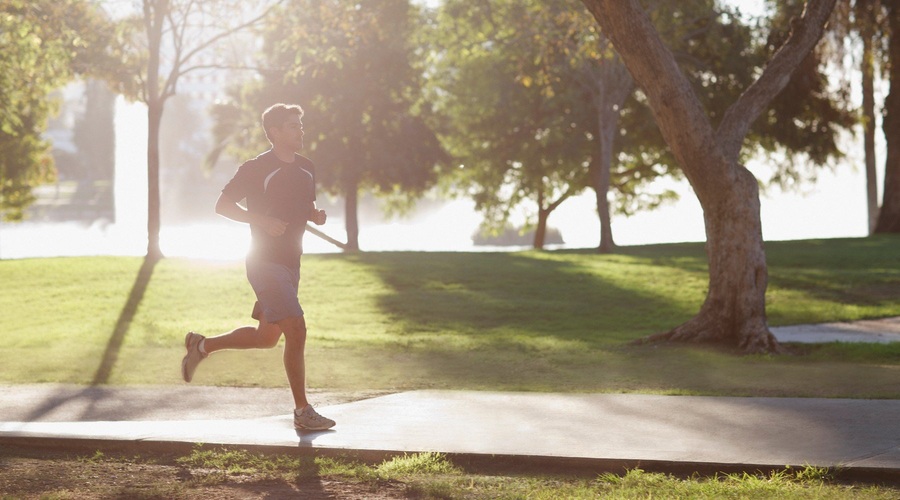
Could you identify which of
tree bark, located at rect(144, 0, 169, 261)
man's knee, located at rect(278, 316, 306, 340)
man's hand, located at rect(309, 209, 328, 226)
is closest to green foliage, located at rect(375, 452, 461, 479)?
man's knee, located at rect(278, 316, 306, 340)

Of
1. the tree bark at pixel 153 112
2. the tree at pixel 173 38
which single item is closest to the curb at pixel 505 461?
the tree bark at pixel 153 112

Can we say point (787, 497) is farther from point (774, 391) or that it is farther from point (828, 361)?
point (828, 361)

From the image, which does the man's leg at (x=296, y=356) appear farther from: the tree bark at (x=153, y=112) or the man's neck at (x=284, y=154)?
the tree bark at (x=153, y=112)

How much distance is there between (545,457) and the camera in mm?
6156

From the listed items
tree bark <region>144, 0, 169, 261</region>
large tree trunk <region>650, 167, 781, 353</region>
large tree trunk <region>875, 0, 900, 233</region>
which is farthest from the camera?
large tree trunk <region>875, 0, 900, 233</region>

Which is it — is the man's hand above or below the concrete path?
above

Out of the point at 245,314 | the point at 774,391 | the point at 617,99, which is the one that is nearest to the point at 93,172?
the point at 617,99

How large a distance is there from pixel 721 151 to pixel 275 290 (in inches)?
266

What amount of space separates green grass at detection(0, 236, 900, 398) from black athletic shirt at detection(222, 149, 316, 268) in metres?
2.99

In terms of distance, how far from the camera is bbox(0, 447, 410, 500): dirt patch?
5.62m

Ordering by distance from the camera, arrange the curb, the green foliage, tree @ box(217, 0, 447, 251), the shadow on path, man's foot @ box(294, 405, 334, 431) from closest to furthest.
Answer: the curb
the green foliage
man's foot @ box(294, 405, 334, 431)
the shadow on path
tree @ box(217, 0, 447, 251)

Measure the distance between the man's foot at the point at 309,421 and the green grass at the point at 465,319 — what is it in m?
2.74

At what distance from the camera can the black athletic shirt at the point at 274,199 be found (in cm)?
716

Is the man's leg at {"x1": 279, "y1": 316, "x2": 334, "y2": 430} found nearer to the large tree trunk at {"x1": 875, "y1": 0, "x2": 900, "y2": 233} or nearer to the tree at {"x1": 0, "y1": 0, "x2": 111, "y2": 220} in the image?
the tree at {"x1": 0, "y1": 0, "x2": 111, "y2": 220}
